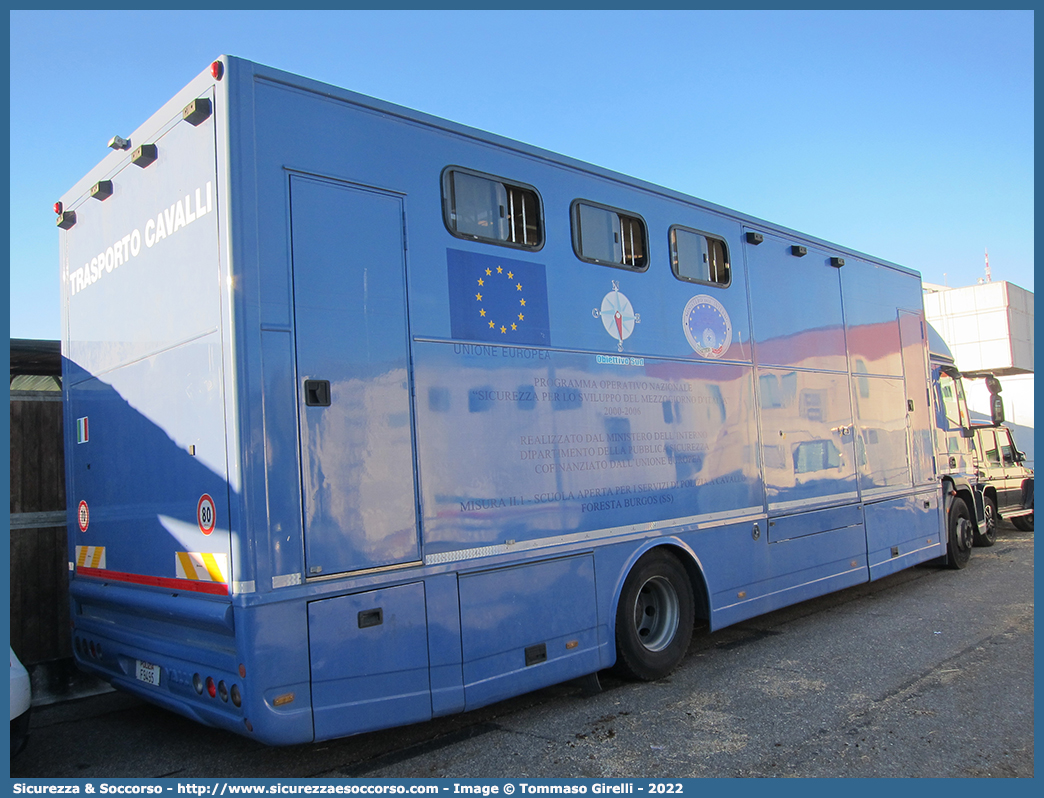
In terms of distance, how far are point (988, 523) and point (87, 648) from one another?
12.2m

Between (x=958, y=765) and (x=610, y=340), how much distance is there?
319 cm

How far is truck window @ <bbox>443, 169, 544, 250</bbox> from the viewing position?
4734 mm

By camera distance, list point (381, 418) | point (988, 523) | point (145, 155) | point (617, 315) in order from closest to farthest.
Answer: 1. point (381, 418)
2. point (145, 155)
3. point (617, 315)
4. point (988, 523)

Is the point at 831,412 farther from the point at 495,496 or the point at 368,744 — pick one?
the point at 368,744

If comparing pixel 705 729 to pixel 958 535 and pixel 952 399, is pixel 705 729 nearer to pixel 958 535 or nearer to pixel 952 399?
pixel 958 535

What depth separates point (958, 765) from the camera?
4.07 meters

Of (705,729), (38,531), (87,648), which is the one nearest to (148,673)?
(87,648)

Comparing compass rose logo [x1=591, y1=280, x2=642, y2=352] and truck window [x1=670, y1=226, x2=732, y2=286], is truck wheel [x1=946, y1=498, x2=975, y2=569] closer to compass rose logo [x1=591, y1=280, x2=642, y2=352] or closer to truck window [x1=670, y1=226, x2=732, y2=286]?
truck window [x1=670, y1=226, x2=732, y2=286]

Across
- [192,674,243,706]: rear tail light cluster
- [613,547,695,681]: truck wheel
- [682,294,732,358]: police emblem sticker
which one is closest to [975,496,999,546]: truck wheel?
[682,294,732,358]: police emblem sticker

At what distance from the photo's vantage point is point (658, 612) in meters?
5.89

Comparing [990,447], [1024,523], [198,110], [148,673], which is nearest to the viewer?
[198,110]

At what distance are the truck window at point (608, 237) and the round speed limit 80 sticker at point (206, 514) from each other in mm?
2866

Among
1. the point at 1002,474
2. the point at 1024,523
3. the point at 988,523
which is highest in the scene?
the point at 1002,474

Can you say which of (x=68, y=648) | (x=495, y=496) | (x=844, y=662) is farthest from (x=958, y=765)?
(x=68, y=648)
